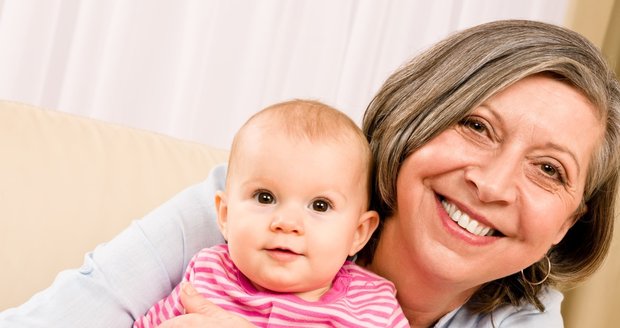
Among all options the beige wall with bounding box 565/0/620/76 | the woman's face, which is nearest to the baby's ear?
the woman's face

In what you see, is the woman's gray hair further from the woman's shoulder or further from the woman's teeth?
the woman's teeth

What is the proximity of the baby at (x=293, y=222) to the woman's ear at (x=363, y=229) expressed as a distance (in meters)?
0.01

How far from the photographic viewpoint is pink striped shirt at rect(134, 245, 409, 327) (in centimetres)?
143

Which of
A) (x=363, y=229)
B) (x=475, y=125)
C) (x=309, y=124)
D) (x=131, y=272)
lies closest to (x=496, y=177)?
(x=475, y=125)

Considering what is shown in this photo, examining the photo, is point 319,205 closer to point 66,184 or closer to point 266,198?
point 266,198

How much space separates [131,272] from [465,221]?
2.03 ft

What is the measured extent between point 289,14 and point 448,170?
1694 millimetres

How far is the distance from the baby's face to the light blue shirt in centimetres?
24

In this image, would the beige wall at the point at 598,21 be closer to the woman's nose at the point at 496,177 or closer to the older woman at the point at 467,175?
the older woman at the point at 467,175

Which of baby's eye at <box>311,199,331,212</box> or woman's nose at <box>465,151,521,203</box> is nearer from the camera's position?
baby's eye at <box>311,199,331,212</box>

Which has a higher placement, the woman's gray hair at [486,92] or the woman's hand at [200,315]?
the woman's gray hair at [486,92]

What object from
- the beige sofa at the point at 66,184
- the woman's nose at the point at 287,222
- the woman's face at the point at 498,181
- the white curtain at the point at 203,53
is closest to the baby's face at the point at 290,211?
the woman's nose at the point at 287,222

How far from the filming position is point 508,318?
1.83 m

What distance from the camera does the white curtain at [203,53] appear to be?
9.70 ft
